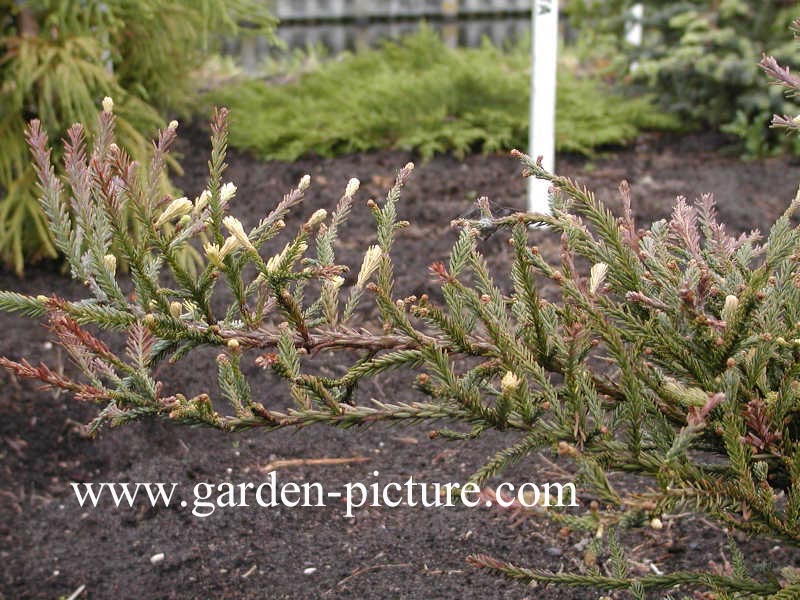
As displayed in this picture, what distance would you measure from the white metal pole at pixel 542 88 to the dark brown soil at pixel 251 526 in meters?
0.45

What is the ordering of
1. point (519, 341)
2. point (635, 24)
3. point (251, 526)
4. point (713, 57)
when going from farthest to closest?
point (635, 24) → point (713, 57) → point (251, 526) → point (519, 341)

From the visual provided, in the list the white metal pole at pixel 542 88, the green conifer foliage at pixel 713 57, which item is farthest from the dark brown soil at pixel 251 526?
the green conifer foliage at pixel 713 57

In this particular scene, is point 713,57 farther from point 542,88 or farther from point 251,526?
point 251,526

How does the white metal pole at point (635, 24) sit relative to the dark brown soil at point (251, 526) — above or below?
above

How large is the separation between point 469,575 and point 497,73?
4.10 meters

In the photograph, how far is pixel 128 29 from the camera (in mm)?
4461

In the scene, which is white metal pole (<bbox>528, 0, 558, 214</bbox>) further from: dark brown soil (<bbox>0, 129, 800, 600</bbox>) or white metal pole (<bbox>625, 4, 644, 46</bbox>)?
white metal pole (<bbox>625, 4, 644, 46</bbox>)

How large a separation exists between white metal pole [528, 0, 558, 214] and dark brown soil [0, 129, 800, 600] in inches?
17.6

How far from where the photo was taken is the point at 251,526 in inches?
103

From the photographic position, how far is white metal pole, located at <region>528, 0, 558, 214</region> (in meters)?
4.20

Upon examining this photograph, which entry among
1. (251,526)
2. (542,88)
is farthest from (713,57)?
(251,526)

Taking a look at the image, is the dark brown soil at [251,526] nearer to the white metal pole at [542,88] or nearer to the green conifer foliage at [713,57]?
the white metal pole at [542,88]

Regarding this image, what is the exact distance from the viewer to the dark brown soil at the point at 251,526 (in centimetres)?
236

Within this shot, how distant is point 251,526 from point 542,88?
8.50 feet
